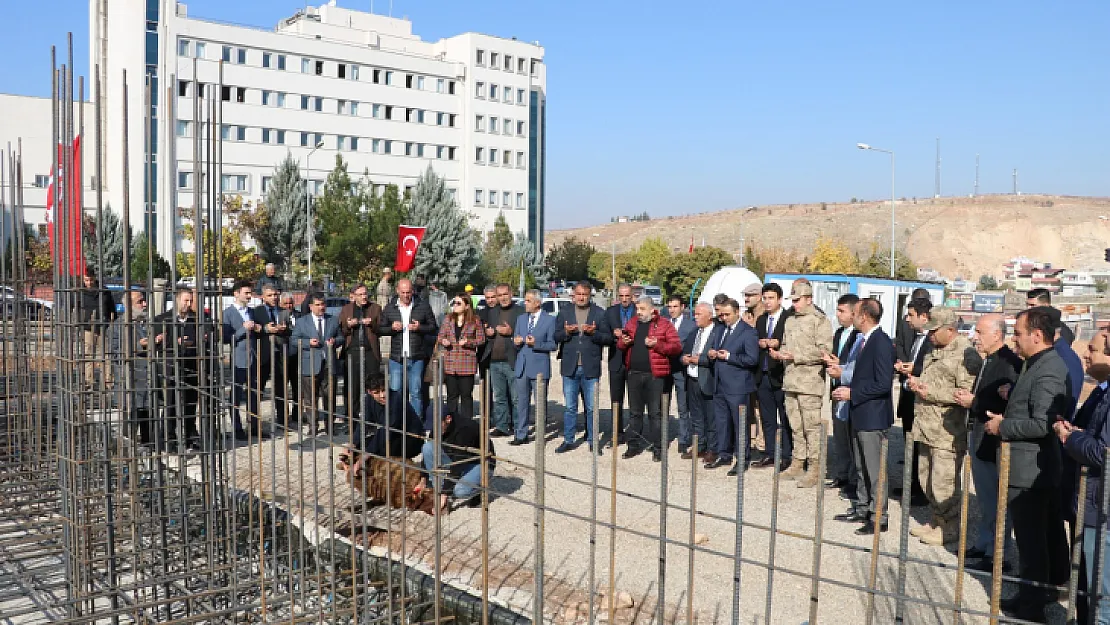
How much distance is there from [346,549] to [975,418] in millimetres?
4618

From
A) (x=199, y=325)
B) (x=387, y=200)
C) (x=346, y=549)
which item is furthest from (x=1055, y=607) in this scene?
(x=387, y=200)

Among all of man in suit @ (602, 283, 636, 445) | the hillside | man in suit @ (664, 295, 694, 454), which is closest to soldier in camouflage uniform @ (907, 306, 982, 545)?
man in suit @ (664, 295, 694, 454)

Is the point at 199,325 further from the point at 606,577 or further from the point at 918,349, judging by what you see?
the point at 918,349

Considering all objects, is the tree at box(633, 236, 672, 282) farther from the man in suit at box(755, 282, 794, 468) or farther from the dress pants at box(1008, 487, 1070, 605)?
the dress pants at box(1008, 487, 1070, 605)

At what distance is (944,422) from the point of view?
22.1 ft

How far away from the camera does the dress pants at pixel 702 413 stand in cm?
962

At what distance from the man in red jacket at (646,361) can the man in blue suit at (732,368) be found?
0.62 metres

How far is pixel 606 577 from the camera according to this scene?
593 cm

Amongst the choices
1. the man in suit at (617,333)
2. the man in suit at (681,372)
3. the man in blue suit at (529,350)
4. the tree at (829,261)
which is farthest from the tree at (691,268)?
the man in blue suit at (529,350)

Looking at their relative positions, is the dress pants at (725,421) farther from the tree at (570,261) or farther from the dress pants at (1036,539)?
the tree at (570,261)

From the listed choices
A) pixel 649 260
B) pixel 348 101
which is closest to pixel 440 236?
pixel 348 101

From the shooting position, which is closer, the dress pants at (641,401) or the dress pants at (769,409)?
the dress pants at (769,409)

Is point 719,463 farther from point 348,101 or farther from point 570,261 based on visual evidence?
point 570,261

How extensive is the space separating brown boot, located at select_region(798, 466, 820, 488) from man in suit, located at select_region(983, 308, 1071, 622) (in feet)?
9.85
